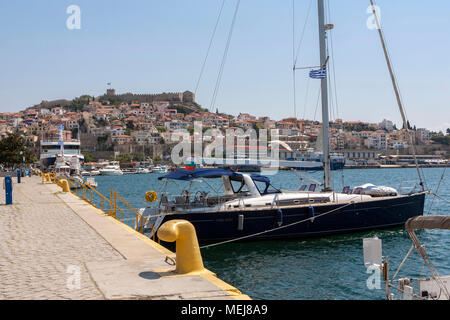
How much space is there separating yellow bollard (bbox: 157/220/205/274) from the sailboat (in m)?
6.34

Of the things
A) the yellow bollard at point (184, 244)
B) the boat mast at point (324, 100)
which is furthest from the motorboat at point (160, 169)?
the yellow bollard at point (184, 244)

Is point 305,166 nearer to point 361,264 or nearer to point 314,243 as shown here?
point 314,243

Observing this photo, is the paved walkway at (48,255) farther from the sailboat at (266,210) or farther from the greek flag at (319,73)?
the greek flag at (319,73)

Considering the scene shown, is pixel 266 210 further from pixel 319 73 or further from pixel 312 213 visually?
pixel 319 73

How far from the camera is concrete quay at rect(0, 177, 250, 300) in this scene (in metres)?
6.47

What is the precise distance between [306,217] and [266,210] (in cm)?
172

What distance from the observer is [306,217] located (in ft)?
54.5

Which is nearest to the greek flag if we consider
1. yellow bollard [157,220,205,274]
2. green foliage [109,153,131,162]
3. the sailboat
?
the sailboat

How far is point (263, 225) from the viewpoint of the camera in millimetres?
15922

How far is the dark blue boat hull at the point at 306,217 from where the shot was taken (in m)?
15.3

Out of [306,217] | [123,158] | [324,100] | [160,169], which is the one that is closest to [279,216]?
[306,217]

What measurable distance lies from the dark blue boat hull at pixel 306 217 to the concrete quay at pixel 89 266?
3.24 metres

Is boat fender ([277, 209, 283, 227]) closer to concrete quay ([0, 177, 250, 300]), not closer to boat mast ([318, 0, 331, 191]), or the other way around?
boat mast ([318, 0, 331, 191])
